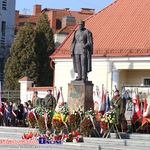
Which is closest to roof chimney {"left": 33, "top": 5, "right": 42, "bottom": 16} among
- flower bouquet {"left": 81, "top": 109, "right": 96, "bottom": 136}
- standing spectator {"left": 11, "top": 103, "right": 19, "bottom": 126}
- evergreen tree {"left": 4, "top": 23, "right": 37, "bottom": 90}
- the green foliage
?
the green foliage

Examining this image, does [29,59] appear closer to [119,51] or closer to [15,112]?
[119,51]

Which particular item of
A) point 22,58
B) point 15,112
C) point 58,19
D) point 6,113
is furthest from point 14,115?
point 58,19

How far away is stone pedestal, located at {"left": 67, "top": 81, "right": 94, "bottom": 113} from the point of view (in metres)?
17.6

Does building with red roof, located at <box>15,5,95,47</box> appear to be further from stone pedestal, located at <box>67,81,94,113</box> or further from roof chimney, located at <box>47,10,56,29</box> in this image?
stone pedestal, located at <box>67,81,94,113</box>

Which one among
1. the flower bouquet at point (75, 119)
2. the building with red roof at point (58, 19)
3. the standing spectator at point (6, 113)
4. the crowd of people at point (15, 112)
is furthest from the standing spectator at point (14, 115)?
the building with red roof at point (58, 19)

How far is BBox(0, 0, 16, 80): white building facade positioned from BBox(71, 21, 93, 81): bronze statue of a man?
30274 mm

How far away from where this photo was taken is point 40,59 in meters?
41.5

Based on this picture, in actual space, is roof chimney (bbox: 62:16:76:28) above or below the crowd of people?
above

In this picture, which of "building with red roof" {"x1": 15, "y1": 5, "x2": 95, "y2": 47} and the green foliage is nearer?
the green foliage

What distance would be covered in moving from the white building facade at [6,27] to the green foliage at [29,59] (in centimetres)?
679

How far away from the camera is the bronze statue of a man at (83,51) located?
58.6 feet

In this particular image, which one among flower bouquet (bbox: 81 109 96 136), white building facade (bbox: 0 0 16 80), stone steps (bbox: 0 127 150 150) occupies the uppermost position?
white building facade (bbox: 0 0 16 80)

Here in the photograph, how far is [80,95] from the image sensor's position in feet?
58.0

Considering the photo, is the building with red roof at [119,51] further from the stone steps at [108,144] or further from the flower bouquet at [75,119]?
the stone steps at [108,144]
